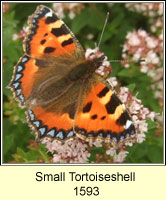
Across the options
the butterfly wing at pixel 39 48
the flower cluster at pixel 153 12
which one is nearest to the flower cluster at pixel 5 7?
the butterfly wing at pixel 39 48

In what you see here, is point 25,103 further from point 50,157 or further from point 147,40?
point 147,40

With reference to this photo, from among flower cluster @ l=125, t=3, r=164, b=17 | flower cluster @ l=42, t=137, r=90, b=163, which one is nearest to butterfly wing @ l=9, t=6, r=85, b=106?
flower cluster @ l=42, t=137, r=90, b=163

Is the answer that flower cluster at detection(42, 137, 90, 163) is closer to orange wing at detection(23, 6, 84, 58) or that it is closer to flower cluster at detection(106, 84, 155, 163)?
flower cluster at detection(106, 84, 155, 163)

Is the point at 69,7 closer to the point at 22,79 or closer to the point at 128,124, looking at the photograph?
the point at 22,79

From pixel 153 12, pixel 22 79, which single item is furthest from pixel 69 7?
pixel 22 79

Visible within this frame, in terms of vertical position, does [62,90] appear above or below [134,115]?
above

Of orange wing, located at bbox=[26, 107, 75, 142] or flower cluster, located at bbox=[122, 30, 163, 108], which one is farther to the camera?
flower cluster, located at bbox=[122, 30, 163, 108]
